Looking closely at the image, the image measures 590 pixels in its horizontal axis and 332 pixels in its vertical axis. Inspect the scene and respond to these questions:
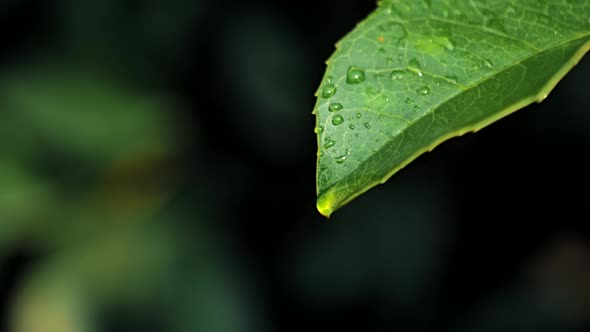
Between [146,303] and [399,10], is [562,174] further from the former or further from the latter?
[399,10]

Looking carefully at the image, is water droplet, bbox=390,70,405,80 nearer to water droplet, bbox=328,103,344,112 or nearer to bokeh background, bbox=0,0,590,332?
water droplet, bbox=328,103,344,112

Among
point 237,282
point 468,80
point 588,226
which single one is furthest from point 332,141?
point 588,226

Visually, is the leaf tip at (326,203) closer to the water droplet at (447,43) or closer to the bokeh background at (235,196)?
the water droplet at (447,43)

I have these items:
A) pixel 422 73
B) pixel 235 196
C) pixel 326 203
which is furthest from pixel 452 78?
pixel 235 196

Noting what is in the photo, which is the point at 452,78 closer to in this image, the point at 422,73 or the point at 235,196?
the point at 422,73

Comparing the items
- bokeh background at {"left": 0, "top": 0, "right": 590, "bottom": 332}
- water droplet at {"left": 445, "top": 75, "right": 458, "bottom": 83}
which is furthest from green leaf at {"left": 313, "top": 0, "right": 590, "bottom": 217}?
bokeh background at {"left": 0, "top": 0, "right": 590, "bottom": 332}

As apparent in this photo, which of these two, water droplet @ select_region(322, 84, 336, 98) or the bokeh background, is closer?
water droplet @ select_region(322, 84, 336, 98)
